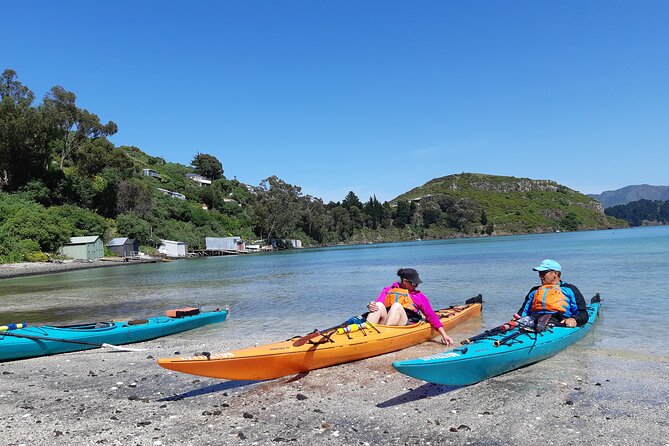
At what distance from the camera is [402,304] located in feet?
31.8

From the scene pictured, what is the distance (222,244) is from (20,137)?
39915 millimetres

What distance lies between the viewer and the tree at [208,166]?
146 metres

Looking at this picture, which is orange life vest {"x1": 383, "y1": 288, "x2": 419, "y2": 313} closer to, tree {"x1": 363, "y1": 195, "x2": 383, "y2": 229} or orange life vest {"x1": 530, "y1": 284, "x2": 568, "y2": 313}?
orange life vest {"x1": 530, "y1": 284, "x2": 568, "y2": 313}

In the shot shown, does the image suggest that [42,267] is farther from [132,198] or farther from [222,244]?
[222,244]

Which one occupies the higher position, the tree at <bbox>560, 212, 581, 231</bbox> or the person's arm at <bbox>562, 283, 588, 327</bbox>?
the tree at <bbox>560, 212, 581, 231</bbox>

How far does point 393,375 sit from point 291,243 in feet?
359

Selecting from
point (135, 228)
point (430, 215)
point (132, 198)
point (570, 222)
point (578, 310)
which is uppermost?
point (132, 198)

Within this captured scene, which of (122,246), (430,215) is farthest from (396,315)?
(430,215)

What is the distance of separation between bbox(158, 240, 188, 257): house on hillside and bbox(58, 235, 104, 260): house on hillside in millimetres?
15112

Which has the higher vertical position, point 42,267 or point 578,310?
point 578,310

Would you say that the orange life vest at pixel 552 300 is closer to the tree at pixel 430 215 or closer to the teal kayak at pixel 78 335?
the teal kayak at pixel 78 335

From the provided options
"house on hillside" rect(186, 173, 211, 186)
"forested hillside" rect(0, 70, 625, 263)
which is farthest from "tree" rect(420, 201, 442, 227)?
"house on hillside" rect(186, 173, 211, 186)

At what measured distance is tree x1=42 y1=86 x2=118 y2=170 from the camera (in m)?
65.4

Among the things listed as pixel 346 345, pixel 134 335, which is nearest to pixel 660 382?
pixel 346 345
